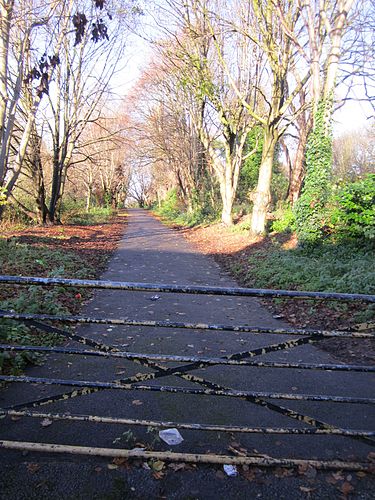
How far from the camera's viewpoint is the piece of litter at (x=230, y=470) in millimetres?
2588

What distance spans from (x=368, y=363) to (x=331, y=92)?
885 centimetres

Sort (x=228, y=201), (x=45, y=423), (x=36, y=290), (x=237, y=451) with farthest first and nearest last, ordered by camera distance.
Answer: (x=228, y=201) → (x=36, y=290) → (x=45, y=423) → (x=237, y=451)

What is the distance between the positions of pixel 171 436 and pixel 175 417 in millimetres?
318

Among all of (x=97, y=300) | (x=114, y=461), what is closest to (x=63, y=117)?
(x=97, y=300)

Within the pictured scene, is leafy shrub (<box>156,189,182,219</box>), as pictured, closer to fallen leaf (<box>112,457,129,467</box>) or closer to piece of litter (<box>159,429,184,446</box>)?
piece of litter (<box>159,429,184,446</box>)

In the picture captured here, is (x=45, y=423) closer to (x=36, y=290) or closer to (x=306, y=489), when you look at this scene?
(x=306, y=489)

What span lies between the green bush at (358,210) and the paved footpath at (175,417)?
424 centimetres

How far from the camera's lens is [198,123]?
2095 cm

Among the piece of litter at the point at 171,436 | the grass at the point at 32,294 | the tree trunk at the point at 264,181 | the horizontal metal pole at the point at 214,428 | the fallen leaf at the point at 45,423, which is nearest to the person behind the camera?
the horizontal metal pole at the point at 214,428

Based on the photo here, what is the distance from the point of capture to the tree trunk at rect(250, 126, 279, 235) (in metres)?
14.2

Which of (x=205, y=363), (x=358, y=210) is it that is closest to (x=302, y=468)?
(x=205, y=363)

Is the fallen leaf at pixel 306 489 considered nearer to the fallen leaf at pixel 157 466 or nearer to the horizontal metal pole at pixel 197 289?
the fallen leaf at pixel 157 466

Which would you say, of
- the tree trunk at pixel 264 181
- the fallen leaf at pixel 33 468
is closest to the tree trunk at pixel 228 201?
the tree trunk at pixel 264 181

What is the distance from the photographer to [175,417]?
11.0 feet
